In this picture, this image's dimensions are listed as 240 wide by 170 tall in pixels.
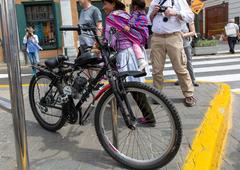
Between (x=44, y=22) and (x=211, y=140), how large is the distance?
52.7 feet

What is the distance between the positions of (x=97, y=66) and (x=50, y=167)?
1117mm

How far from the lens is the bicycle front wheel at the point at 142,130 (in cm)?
295

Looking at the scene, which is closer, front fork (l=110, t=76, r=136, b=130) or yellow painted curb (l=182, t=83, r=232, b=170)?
front fork (l=110, t=76, r=136, b=130)

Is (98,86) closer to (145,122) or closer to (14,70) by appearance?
(145,122)

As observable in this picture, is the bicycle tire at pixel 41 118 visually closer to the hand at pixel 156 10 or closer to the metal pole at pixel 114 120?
the metal pole at pixel 114 120

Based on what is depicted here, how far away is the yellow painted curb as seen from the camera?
319 centimetres

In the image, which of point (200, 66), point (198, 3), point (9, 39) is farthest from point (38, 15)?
point (9, 39)

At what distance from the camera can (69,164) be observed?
3197mm

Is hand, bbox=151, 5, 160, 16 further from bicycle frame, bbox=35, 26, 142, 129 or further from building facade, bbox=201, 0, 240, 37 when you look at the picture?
building facade, bbox=201, 0, 240, 37

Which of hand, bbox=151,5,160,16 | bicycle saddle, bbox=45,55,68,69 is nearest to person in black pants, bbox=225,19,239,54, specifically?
hand, bbox=151,5,160,16

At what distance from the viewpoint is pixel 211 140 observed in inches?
145

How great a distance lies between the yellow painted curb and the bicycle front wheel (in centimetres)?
31

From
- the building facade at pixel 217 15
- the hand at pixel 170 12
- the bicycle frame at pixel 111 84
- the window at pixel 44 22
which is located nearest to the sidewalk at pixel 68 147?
the bicycle frame at pixel 111 84

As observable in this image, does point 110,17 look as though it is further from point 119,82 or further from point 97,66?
point 119,82
